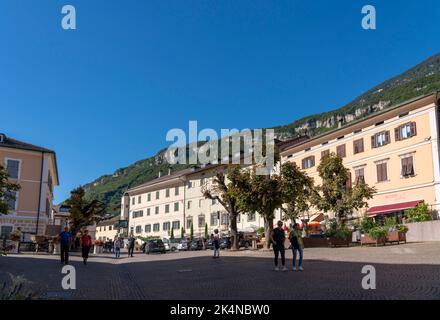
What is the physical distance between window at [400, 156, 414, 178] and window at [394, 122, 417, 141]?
1791 millimetres

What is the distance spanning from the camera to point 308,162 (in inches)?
1994

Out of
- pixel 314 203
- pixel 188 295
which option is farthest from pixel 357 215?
pixel 188 295

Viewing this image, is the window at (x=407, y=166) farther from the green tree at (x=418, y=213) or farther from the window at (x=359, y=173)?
the window at (x=359, y=173)

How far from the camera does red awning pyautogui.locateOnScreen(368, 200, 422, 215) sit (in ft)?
122

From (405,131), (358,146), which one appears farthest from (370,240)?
(358,146)

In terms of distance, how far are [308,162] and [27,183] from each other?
28.5 meters

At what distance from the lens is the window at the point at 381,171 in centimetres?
4138

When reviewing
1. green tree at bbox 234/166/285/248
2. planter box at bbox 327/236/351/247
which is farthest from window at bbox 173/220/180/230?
planter box at bbox 327/236/351/247

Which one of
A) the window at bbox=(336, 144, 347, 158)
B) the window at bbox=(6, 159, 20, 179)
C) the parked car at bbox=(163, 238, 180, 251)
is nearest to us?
the window at bbox=(6, 159, 20, 179)

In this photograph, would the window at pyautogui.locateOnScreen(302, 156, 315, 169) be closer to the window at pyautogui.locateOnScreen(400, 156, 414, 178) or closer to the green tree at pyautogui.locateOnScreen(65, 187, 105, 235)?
the window at pyautogui.locateOnScreen(400, 156, 414, 178)

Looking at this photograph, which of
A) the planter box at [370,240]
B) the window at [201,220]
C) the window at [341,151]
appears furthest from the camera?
the window at [201,220]

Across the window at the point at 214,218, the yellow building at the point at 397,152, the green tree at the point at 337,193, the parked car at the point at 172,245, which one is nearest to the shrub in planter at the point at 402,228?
the green tree at the point at 337,193

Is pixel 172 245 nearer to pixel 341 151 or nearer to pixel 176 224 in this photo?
pixel 176 224
